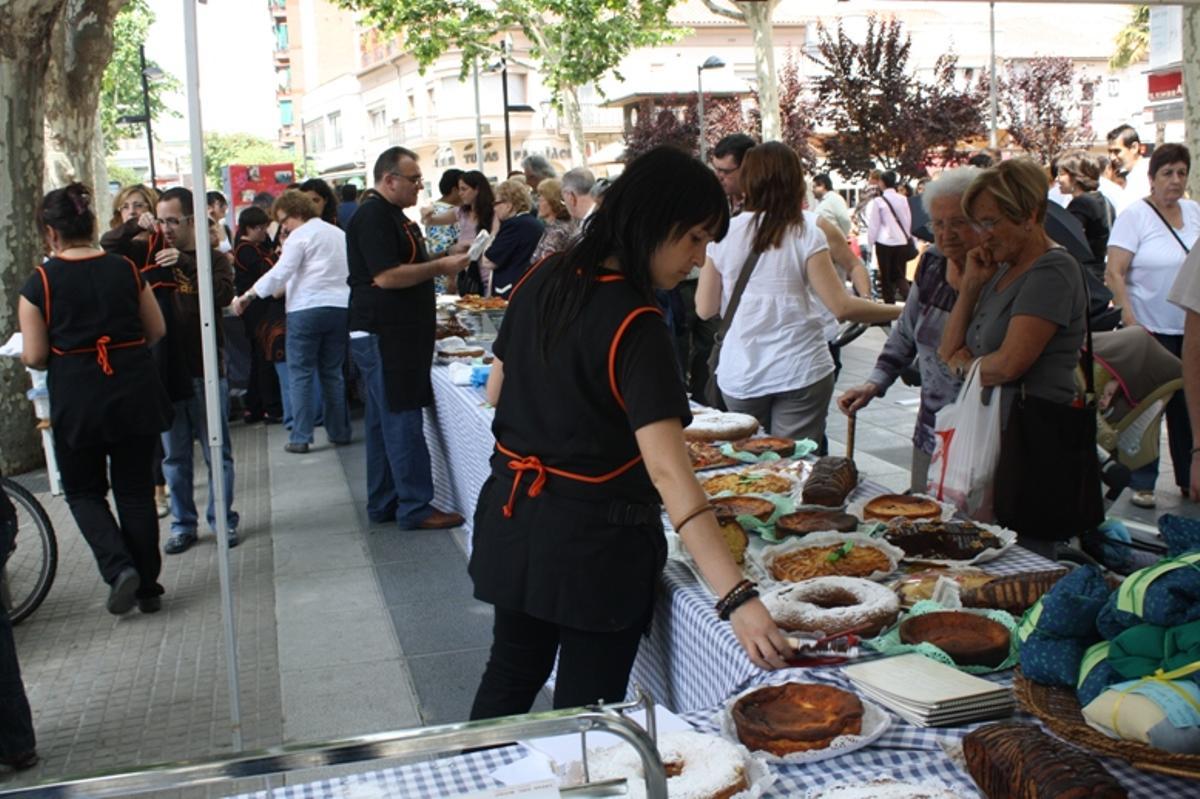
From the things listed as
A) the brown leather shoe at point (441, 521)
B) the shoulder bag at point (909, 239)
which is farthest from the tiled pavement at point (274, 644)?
the shoulder bag at point (909, 239)

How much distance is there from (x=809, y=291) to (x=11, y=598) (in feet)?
13.5

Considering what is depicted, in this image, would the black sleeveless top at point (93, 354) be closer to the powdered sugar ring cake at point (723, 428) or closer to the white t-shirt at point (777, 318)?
the powdered sugar ring cake at point (723, 428)

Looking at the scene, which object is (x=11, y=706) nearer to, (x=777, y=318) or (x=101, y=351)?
(x=101, y=351)

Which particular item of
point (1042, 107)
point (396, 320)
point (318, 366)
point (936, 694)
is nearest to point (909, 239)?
point (318, 366)

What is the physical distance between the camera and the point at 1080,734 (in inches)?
73.5

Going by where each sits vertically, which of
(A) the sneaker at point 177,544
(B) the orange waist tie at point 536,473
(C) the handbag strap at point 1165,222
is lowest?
(A) the sneaker at point 177,544

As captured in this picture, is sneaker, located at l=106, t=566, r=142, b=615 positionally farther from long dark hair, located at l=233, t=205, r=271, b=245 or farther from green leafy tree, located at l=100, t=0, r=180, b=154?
green leafy tree, located at l=100, t=0, r=180, b=154

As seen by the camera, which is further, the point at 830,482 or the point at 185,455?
the point at 185,455

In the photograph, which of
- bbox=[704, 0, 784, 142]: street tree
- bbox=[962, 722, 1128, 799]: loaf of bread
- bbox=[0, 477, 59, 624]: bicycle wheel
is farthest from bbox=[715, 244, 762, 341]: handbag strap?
bbox=[704, 0, 784, 142]: street tree

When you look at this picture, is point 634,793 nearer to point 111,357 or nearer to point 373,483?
point 111,357

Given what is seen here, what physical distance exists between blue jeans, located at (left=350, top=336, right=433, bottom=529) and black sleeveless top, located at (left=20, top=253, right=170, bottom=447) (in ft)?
4.44

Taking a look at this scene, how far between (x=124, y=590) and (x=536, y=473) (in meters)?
3.91

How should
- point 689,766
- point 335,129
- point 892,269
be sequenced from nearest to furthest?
point 689,766, point 892,269, point 335,129

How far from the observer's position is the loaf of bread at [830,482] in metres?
3.51
